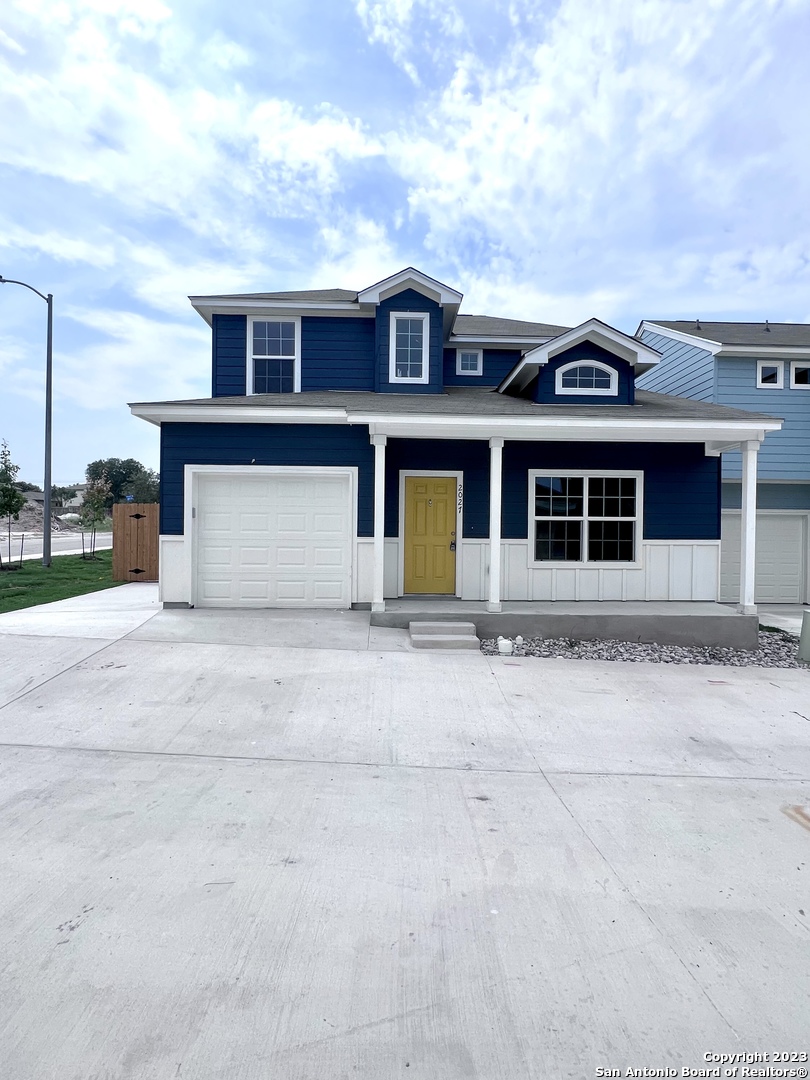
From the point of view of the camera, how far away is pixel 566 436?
945 cm

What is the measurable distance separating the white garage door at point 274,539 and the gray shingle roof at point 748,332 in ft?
31.3

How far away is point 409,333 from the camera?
11.3 m

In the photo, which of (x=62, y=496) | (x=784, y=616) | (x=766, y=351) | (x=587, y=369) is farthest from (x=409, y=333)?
(x=62, y=496)

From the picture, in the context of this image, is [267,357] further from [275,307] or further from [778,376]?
[778,376]

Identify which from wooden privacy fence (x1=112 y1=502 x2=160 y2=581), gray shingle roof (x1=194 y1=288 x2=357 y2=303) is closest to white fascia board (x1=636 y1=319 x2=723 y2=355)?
gray shingle roof (x1=194 y1=288 x2=357 y2=303)

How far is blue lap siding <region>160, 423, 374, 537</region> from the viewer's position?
31.7 feet

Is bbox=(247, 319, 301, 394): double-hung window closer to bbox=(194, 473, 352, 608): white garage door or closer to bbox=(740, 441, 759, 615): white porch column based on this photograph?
bbox=(194, 473, 352, 608): white garage door

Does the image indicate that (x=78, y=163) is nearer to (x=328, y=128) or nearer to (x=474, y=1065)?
(x=328, y=128)

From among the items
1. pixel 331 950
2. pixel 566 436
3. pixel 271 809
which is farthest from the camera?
pixel 566 436

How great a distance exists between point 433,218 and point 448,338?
7070 mm

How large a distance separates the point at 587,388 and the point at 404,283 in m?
3.78

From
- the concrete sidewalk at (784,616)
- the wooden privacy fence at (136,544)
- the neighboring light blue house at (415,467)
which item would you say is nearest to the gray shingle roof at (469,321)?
the neighboring light blue house at (415,467)

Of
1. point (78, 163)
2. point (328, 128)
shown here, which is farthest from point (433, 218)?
point (78, 163)

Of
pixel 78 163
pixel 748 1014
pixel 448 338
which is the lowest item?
pixel 748 1014
